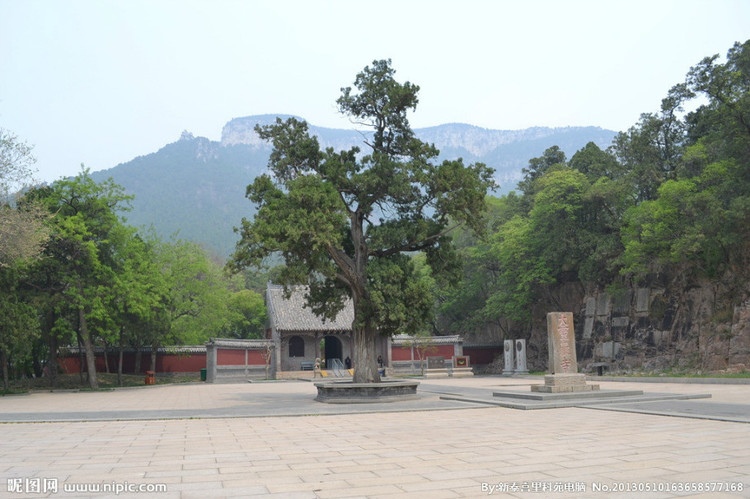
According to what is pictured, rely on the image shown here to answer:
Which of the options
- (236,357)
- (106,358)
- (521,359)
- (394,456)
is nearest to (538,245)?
(521,359)

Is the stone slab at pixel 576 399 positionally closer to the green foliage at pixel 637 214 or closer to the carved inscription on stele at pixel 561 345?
the carved inscription on stele at pixel 561 345

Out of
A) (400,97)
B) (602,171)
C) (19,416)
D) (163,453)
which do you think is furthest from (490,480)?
(602,171)

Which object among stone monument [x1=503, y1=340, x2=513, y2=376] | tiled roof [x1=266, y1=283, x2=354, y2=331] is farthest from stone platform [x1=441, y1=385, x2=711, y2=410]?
tiled roof [x1=266, y1=283, x2=354, y2=331]

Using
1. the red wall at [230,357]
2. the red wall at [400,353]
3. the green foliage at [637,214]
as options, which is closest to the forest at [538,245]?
the green foliage at [637,214]

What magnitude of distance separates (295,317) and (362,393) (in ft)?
77.3

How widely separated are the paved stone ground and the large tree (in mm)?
5291

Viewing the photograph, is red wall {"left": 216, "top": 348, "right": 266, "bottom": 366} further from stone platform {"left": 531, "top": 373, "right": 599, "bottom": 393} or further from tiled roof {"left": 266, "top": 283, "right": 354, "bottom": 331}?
stone platform {"left": 531, "top": 373, "right": 599, "bottom": 393}

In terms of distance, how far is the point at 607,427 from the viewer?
9219 mm

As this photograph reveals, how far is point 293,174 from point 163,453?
12583 mm

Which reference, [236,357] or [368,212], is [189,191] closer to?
[236,357]

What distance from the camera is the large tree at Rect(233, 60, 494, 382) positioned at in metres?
15.9

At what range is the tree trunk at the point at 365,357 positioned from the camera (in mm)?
17109

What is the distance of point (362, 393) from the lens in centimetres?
1595

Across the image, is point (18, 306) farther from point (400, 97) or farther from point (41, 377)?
point (400, 97)
